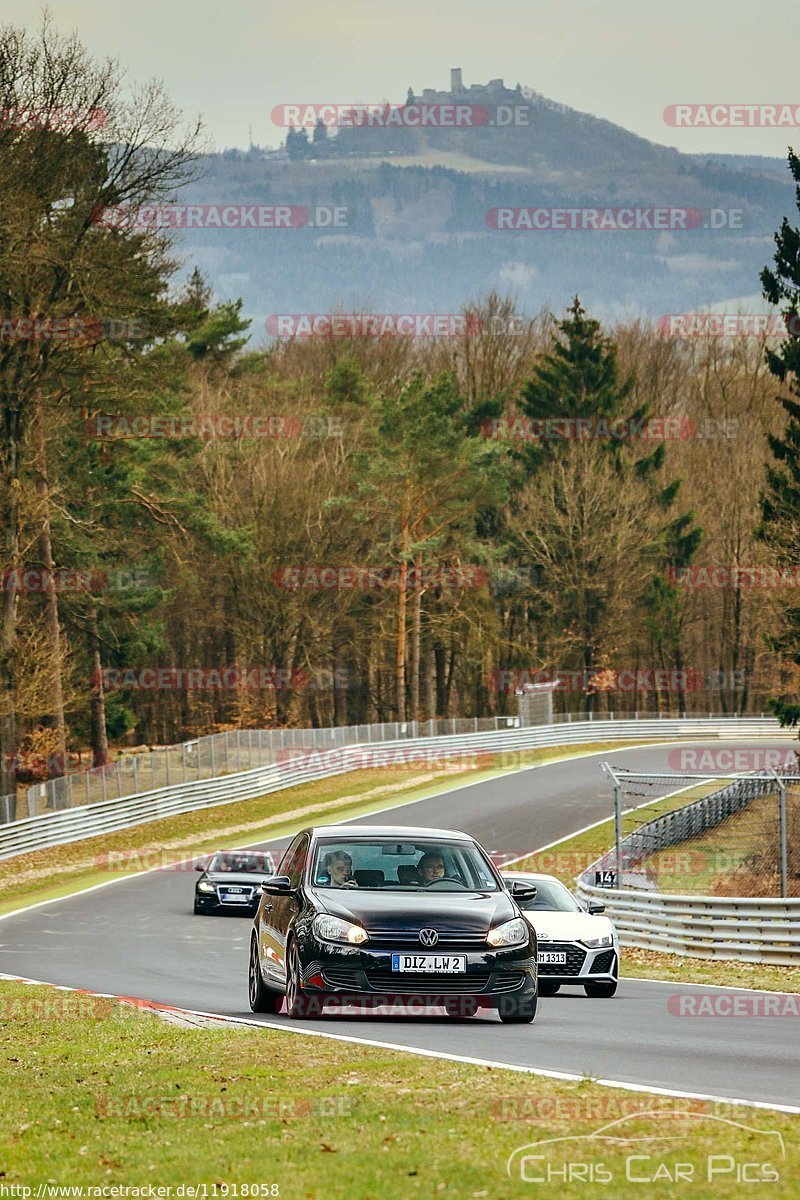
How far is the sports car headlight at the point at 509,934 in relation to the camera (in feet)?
41.4

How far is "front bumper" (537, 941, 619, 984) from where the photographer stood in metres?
17.7

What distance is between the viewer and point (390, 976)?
41.1 ft

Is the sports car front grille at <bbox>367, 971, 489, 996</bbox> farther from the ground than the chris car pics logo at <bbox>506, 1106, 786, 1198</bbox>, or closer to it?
closer to it

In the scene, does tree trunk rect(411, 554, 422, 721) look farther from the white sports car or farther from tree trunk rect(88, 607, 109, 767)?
the white sports car

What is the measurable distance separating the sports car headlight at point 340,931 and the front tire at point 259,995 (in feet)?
5.01

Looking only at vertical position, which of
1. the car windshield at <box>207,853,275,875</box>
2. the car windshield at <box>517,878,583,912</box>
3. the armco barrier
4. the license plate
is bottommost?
the armco barrier

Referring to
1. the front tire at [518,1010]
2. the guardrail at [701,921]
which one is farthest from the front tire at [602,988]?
the front tire at [518,1010]

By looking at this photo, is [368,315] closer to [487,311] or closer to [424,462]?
[487,311]

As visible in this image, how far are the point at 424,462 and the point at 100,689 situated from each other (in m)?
19.3

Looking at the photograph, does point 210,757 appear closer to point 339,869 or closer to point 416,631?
point 416,631

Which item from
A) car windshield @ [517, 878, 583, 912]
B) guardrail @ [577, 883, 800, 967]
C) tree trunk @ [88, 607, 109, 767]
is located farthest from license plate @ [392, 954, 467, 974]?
tree trunk @ [88, 607, 109, 767]

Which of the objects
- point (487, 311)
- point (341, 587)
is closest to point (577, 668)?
point (341, 587)

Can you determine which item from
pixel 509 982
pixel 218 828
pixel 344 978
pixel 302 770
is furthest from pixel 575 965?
pixel 302 770

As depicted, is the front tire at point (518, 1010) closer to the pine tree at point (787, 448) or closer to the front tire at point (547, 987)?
the front tire at point (547, 987)
